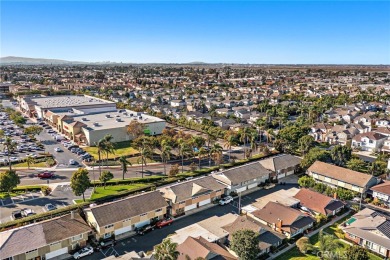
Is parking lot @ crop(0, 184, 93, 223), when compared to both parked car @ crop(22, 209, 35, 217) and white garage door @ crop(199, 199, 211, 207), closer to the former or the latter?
parked car @ crop(22, 209, 35, 217)

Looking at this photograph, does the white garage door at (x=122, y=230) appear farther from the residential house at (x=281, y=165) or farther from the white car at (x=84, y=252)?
the residential house at (x=281, y=165)

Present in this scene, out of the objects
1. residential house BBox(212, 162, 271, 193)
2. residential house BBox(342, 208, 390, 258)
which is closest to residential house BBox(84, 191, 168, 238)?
residential house BBox(212, 162, 271, 193)

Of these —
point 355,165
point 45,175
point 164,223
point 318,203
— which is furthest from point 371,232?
point 45,175

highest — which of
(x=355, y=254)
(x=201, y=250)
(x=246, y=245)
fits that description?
(x=355, y=254)

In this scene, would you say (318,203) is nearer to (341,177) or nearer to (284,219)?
(284,219)

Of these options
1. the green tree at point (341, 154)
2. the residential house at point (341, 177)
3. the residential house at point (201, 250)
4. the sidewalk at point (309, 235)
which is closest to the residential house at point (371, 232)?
the sidewalk at point (309, 235)

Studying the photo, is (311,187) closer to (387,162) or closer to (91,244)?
(387,162)
